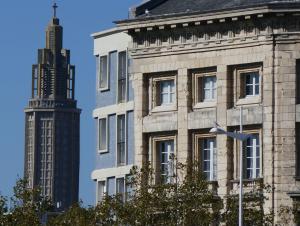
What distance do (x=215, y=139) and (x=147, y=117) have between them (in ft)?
15.4

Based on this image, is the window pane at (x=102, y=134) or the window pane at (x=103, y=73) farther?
the window pane at (x=102, y=134)

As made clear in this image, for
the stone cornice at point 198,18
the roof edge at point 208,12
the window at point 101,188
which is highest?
the roof edge at point 208,12

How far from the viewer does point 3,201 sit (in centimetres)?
10038

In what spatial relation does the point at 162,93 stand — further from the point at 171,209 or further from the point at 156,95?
the point at 171,209

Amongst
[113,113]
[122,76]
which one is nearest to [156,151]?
[122,76]

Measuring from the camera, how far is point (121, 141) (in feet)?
377

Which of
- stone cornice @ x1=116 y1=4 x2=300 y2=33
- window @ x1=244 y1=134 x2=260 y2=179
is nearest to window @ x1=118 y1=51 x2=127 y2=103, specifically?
stone cornice @ x1=116 y1=4 x2=300 y2=33

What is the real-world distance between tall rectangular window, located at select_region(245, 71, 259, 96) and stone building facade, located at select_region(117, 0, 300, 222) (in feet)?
0.16

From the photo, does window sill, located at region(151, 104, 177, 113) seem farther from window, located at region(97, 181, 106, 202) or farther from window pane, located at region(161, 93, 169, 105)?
window, located at region(97, 181, 106, 202)

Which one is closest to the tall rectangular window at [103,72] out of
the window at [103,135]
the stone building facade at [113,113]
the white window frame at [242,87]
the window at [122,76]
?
the stone building facade at [113,113]

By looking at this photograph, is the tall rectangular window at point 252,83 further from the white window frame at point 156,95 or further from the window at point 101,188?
the window at point 101,188

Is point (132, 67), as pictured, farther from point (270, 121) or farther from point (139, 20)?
point (270, 121)

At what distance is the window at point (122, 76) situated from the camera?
378 ft

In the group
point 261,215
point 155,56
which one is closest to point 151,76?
point 155,56
